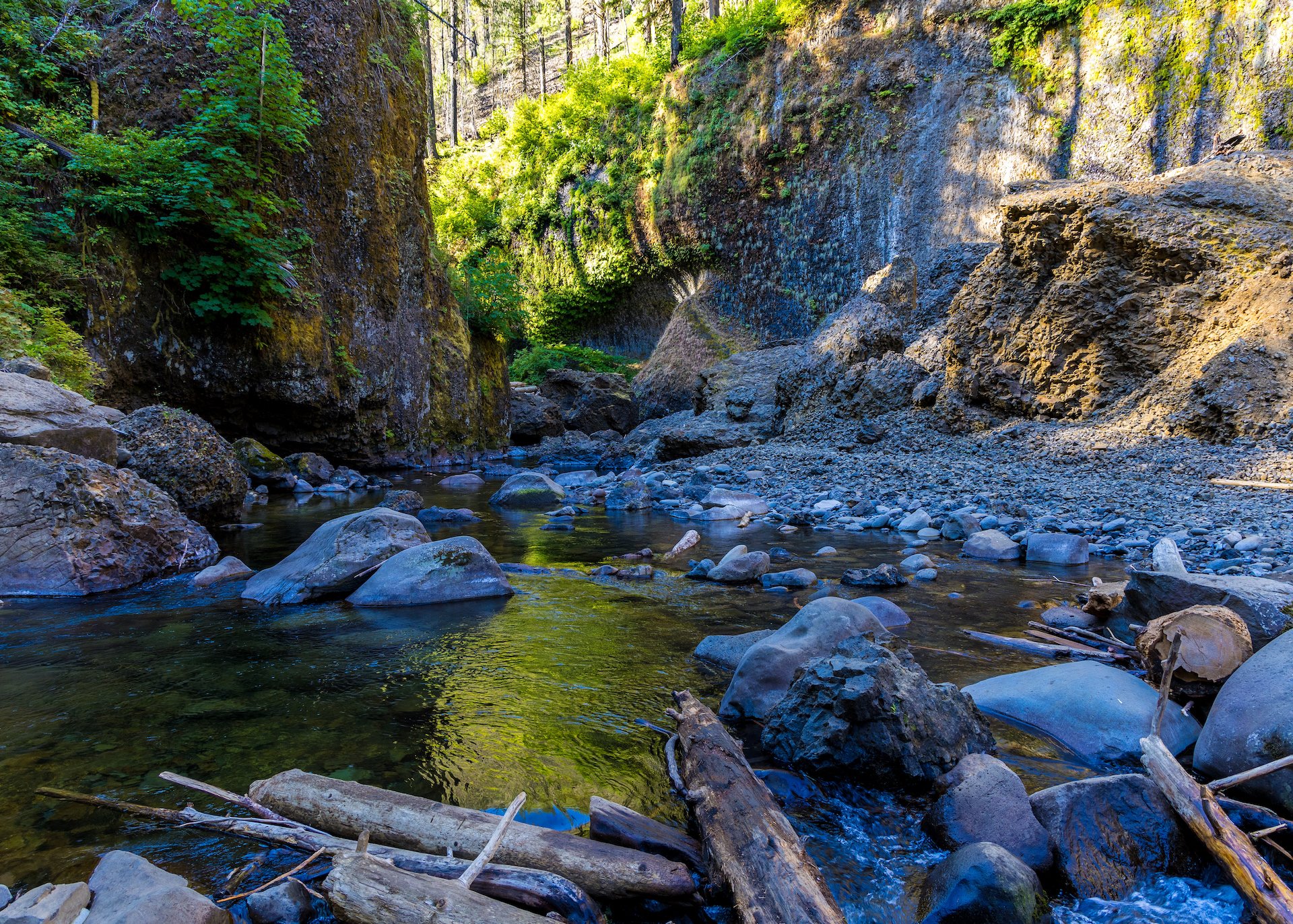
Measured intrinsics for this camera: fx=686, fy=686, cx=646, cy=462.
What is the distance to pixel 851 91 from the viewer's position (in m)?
19.8

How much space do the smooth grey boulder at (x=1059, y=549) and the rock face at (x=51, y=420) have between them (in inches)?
296

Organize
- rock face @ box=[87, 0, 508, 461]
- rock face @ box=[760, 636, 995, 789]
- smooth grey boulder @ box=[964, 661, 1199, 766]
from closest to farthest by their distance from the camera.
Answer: rock face @ box=[760, 636, 995, 789] < smooth grey boulder @ box=[964, 661, 1199, 766] < rock face @ box=[87, 0, 508, 461]

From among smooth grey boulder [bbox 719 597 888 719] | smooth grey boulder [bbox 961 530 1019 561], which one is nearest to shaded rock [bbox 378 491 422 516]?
smooth grey boulder [bbox 719 597 888 719]

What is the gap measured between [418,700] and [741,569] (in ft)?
8.91

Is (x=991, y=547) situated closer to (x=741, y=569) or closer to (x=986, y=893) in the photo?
(x=741, y=569)

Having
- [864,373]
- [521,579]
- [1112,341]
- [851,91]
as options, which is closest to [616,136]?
[851,91]

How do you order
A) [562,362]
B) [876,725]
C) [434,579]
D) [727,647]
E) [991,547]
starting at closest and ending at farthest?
[876,725]
[727,647]
[434,579]
[991,547]
[562,362]

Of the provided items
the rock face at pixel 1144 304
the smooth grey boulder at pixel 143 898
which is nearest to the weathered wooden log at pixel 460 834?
the smooth grey boulder at pixel 143 898

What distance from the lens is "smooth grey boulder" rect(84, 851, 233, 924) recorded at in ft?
4.94

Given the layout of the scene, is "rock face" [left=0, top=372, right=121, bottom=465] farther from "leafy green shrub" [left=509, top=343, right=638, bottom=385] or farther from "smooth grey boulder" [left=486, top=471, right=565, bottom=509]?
"leafy green shrub" [left=509, top=343, right=638, bottom=385]

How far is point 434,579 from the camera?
4609 mm

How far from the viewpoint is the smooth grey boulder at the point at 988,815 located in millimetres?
1871

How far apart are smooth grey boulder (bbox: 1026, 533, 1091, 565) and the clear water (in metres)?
0.37

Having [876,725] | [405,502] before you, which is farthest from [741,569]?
[405,502]
